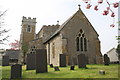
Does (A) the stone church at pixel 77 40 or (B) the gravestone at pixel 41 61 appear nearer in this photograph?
(B) the gravestone at pixel 41 61

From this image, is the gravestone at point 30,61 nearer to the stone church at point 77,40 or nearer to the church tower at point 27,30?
the stone church at point 77,40

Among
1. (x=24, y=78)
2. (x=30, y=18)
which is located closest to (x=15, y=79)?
(x=24, y=78)

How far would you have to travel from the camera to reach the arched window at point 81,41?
20525 mm

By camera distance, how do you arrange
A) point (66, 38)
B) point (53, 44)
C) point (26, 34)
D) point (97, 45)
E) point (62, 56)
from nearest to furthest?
point (62, 56) < point (66, 38) < point (97, 45) < point (53, 44) < point (26, 34)

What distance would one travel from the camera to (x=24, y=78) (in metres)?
9.59

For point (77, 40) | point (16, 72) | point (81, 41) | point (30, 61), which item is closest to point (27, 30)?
point (77, 40)

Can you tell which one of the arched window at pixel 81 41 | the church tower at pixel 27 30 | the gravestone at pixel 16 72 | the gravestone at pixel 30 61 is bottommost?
the gravestone at pixel 16 72

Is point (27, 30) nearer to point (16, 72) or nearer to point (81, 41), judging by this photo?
point (81, 41)

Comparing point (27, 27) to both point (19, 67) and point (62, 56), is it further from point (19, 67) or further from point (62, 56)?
point (19, 67)

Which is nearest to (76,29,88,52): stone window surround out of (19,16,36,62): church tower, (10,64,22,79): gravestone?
(10,64,22,79): gravestone

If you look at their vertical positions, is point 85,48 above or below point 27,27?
below

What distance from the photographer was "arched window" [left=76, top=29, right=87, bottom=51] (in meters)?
20.5

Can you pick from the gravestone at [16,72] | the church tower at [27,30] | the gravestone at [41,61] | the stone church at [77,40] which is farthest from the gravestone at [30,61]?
the church tower at [27,30]

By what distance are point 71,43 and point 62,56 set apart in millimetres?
5251
